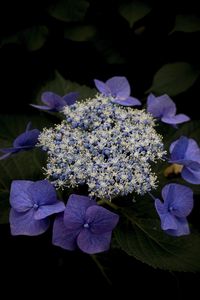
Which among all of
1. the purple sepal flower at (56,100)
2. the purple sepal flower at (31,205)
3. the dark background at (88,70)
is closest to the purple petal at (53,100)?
the purple sepal flower at (56,100)

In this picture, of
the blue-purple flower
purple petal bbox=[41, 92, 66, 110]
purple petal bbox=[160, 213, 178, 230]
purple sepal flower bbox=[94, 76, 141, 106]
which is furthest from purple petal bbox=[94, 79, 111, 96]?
purple petal bbox=[160, 213, 178, 230]

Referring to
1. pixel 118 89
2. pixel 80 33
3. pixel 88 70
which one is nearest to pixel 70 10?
pixel 80 33

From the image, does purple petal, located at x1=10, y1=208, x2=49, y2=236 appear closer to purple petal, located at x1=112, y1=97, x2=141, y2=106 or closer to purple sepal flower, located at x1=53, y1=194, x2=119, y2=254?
purple sepal flower, located at x1=53, y1=194, x2=119, y2=254

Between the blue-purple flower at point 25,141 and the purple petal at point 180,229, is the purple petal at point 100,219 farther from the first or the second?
the blue-purple flower at point 25,141

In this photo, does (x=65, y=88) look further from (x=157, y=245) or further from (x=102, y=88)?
(x=157, y=245)

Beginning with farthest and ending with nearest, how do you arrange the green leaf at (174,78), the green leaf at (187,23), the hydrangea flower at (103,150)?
the green leaf at (174,78) → the green leaf at (187,23) → the hydrangea flower at (103,150)

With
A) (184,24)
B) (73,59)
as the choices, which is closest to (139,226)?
(184,24)
